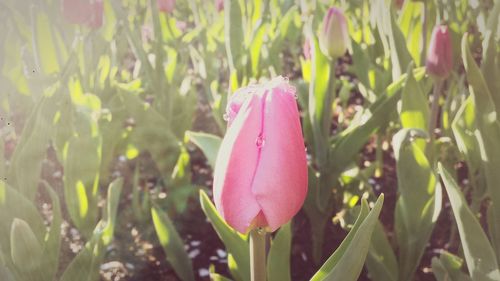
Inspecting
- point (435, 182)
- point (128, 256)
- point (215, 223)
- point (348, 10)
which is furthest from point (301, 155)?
point (348, 10)

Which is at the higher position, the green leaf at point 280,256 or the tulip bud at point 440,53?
the tulip bud at point 440,53

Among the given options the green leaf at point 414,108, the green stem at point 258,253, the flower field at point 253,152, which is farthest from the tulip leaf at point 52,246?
the green leaf at point 414,108

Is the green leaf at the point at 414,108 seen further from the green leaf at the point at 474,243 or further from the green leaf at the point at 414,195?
the green leaf at the point at 474,243

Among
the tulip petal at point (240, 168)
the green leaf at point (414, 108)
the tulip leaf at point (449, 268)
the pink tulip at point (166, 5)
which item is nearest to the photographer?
the tulip petal at point (240, 168)

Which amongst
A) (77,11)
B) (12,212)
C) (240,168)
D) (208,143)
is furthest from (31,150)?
(240,168)

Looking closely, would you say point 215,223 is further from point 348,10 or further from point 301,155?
point 348,10

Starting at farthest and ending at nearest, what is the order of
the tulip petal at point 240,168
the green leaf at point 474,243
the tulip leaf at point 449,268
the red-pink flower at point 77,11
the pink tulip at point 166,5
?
the pink tulip at point 166,5 < the red-pink flower at point 77,11 < the tulip leaf at point 449,268 < the green leaf at point 474,243 < the tulip petal at point 240,168

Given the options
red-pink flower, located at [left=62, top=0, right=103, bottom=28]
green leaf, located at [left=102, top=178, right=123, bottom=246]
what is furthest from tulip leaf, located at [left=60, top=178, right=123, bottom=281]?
red-pink flower, located at [left=62, top=0, right=103, bottom=28]
